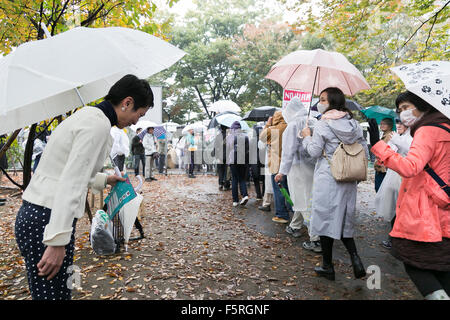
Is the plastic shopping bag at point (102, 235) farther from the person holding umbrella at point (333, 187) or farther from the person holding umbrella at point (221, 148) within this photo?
the person holding umbrella at point (221, 148)

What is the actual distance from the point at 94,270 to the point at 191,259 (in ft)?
4.27

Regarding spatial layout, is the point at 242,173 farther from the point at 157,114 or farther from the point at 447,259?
the point at 157,114

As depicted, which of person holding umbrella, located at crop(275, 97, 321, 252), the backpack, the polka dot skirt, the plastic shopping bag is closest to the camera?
the polka dot skirt

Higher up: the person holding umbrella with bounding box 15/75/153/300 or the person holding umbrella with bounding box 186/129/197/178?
the person holding umbrella with bounding box 15/75/153/300

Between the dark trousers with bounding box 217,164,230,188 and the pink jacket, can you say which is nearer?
the pink jacket

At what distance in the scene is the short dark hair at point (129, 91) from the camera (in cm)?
192

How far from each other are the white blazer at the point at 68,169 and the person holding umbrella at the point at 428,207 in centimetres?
195

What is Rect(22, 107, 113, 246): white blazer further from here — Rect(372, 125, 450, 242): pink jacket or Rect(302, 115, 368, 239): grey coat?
Rect(302, 115, 368, 239): grey coat

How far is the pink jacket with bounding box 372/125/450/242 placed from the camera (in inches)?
78.5

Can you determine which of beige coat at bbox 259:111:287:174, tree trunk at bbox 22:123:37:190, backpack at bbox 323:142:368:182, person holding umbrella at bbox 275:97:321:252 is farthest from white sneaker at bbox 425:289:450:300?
tree trunk at bbox 22:123:37:190

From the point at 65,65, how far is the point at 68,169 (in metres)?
1.00

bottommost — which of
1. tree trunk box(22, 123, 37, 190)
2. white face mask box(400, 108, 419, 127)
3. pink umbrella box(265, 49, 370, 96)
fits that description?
tree trunk box(22, 123, 37, 190)

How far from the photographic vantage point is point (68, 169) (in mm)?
1531

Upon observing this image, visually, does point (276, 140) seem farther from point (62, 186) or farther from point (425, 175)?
point (62, 186)
